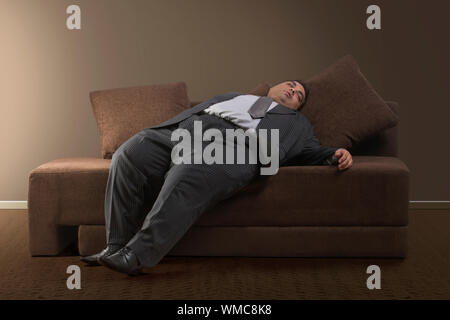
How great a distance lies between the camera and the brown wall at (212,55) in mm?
4062

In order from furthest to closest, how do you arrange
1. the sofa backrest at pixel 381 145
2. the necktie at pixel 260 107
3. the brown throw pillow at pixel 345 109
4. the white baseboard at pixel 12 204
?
the white baseboard at pixel 12 204 < the sofa backrest at pixel 381 145 < the brown throw pillow at pixel 345 109 < the necktie at pixel 260 107

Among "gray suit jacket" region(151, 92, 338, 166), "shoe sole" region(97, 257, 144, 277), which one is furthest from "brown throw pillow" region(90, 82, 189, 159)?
"shoe sole" region(97, 257, 144, 277)

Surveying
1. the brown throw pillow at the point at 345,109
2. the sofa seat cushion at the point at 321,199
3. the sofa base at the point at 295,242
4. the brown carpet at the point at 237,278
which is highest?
the brown throw pillow at the point at 345,109

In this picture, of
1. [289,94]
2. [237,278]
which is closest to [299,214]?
[237,278]

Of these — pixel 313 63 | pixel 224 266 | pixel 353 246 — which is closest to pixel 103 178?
pixel 224 266

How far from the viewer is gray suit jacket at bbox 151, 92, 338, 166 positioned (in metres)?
2.82

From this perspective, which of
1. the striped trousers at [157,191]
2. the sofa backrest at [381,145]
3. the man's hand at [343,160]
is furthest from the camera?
the sofa backrest at [381,145]

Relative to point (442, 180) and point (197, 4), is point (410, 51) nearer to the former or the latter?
point (442, 180)

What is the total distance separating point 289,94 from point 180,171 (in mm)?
914

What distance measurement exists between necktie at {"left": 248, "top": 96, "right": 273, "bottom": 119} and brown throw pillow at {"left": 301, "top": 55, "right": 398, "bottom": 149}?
0.27 meters

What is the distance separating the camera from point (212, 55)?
412 centimetres

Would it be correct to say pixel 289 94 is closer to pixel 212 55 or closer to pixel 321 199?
pixel 321 199

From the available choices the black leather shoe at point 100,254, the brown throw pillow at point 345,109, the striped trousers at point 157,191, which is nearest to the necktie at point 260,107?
the striped trousers at point 157,191

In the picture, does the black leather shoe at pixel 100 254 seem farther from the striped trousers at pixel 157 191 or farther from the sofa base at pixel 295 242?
the sofa base at pixel 295 242
